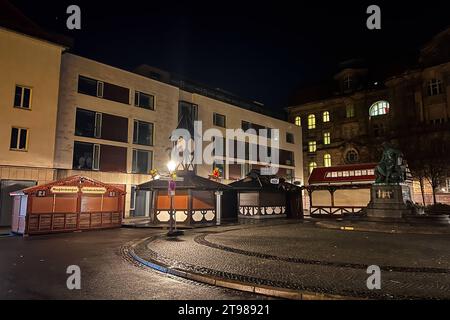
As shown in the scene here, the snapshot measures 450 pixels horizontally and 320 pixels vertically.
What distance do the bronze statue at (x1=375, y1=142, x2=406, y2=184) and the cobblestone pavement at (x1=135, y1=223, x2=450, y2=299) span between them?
21.3 feet

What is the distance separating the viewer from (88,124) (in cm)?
2748

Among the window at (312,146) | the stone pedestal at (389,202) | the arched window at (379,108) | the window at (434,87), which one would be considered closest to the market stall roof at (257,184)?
the stone pedestal at (389,202)

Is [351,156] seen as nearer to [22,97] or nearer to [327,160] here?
[327,160]

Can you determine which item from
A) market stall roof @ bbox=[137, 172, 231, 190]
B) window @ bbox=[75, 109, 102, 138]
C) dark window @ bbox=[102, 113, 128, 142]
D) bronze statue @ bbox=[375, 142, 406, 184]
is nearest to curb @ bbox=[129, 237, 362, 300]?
market stall roof @ bbox=[137, 172, 231, 190]

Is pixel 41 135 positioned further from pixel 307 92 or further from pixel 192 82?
pixel 307 92

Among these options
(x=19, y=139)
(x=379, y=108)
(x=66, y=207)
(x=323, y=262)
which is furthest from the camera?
(x=379, y=108)

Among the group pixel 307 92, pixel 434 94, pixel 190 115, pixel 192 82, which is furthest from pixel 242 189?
pixel 307 92

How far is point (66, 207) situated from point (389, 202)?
19493mm

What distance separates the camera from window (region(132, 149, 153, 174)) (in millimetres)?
30691

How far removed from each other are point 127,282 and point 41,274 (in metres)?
2.56

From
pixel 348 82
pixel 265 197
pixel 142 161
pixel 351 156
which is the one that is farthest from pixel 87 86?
pixel 348 82

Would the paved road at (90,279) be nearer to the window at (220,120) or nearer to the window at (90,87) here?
the window at (90,87)

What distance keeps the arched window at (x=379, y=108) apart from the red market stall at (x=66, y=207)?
39.8 meters
